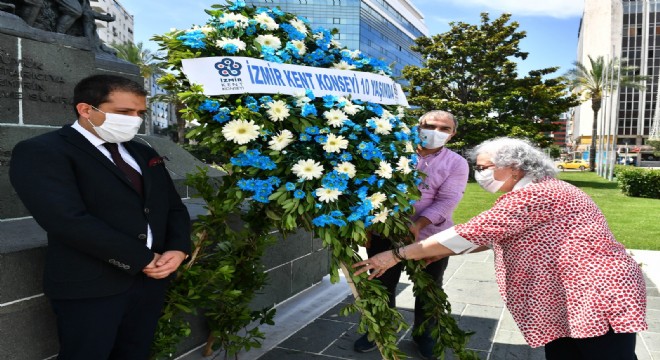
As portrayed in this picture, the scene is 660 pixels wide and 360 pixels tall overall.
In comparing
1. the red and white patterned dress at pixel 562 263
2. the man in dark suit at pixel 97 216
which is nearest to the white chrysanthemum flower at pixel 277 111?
the man in dark suit at pixel 97 216

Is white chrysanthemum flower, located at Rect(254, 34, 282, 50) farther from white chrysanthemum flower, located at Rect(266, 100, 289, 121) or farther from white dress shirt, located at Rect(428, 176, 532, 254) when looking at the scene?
white dress shirt, located at Rect(428, 176, 532, 254)

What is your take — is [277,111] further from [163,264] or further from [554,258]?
[554,258]

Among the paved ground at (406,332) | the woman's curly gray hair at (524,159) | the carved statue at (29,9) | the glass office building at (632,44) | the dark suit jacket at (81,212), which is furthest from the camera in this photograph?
the glass office building at (632,44)

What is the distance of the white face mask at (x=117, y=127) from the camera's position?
209 cm

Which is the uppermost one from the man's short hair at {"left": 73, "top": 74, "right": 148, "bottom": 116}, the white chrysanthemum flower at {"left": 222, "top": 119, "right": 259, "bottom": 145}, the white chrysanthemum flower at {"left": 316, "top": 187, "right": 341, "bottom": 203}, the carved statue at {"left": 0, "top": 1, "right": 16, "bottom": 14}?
the carved statue at {"left": 0, "top": 1, "right": 16, "bottom": 14}

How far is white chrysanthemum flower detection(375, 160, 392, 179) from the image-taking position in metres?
2.39

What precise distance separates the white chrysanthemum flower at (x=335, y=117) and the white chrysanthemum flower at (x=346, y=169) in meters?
0.19

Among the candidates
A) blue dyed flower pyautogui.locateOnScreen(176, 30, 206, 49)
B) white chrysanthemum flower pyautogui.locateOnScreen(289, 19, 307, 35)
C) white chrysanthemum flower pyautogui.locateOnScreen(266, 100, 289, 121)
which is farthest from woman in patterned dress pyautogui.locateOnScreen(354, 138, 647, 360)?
blue dyed flower pyautogui.locateOnScreen(176, 30, 206, 49)

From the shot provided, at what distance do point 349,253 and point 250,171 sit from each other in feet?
2.07

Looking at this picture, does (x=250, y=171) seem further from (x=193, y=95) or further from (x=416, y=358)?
(x=416, y=358)

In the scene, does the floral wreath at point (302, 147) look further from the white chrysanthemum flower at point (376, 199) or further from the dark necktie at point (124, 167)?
the dark necktie at point (124, 167)

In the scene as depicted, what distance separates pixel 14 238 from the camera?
8.21 ft

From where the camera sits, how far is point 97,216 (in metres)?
2.01

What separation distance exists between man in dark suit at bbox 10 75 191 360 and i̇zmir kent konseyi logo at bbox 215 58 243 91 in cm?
37
